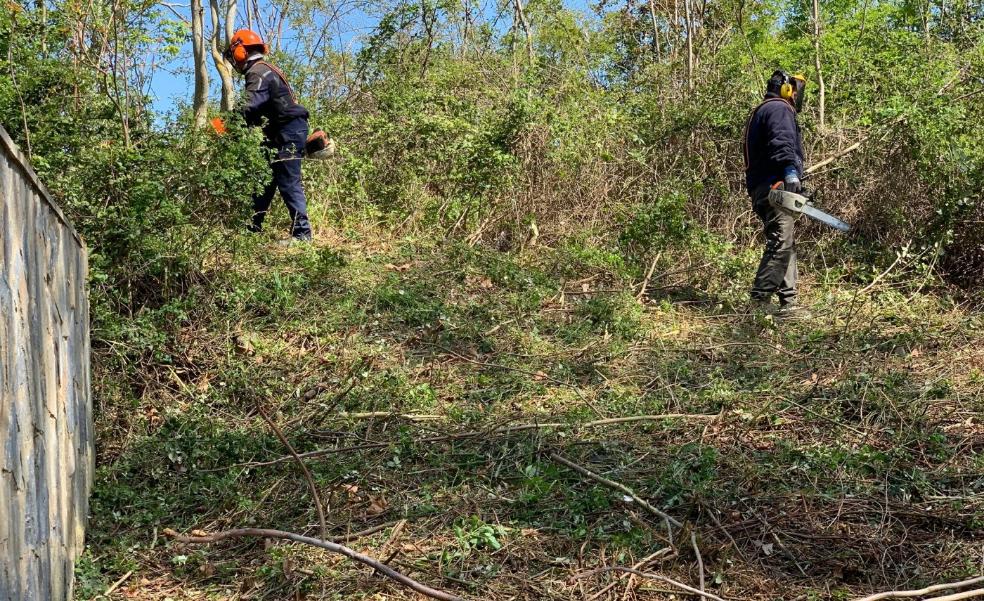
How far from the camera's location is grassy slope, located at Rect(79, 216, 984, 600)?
399cm

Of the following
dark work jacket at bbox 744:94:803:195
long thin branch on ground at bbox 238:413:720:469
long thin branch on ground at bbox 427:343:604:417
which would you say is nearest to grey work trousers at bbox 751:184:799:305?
dark work jacket at bbox 744:94:803:195

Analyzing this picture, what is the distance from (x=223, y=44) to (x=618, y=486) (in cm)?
846

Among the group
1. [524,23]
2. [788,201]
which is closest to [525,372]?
[788,201]

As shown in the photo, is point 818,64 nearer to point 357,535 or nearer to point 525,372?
point 525,372

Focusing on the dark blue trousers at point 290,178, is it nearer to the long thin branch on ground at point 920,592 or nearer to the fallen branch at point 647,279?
the fallen branch at point 647,279

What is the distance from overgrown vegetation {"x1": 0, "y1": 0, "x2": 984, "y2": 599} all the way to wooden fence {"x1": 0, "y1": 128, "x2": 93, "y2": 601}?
558 millimetres

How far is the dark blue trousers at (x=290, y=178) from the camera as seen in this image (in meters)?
7.87

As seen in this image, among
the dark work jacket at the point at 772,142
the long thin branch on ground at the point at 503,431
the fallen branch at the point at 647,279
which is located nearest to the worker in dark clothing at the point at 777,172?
the dark work jacket at the point at 772,142

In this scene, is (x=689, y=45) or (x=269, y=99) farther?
(x=689, y=45)

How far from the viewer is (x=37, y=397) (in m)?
3.03

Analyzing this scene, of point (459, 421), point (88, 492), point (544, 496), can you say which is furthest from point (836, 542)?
point (88, 492)

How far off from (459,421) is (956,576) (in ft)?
9.14

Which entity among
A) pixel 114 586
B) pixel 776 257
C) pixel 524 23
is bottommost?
pixel 114 586

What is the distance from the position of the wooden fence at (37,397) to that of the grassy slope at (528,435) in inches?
22.2
